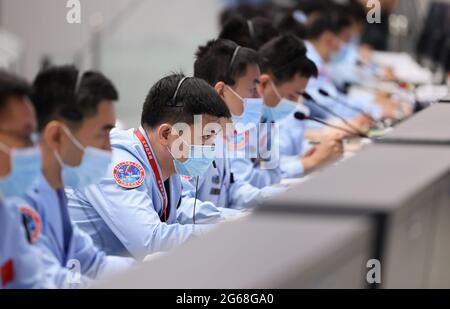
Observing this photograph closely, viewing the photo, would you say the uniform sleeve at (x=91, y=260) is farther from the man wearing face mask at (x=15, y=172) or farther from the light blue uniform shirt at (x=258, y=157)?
the light blue uniform shirt at (x=258, y=157)

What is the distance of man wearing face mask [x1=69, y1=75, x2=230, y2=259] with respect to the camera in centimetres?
157

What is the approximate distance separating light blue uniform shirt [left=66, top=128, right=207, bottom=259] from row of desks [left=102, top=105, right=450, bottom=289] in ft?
1.39

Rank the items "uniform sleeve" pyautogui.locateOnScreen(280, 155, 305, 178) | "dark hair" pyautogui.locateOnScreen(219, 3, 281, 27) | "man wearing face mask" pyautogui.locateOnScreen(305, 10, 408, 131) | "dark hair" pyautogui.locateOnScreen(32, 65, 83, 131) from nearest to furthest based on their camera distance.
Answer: "dark hair" pyautogui.locateOnScreen(32, 65, 83, 131), "uniform sleeve" pyautogui.locateOnScreen(280, 155, 305, 178), "dark hair" pyautogui.locateOnScreen(219, 3, 281, 27), "man wearing face mask" pyautogui.locateOnScreen(305, 10, 408, 131)

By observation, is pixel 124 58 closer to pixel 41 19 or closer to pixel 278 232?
pixel 41 19

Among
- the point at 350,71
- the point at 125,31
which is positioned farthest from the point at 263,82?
the point at 125,31

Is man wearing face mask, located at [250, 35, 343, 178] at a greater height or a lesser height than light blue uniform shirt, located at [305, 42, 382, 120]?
lesser

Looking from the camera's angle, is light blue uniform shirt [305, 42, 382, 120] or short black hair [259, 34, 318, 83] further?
light blue uniform shirt [305, 42, 382, 120]

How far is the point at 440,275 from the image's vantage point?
149cm

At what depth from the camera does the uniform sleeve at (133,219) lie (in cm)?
Answer: 156

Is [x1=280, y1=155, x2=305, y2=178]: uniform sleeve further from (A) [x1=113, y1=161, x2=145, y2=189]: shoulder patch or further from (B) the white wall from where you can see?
(B) the white wall

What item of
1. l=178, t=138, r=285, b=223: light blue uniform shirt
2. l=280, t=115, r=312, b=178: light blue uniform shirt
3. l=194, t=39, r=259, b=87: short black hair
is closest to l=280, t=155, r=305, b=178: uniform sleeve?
l=280, t=115, r=312, b=178: light blue uniform shirt

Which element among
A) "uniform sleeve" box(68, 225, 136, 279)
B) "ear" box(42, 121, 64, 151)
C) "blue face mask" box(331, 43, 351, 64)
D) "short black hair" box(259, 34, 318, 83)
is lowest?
"uniform sleeve" box(68, 225, 136, 279)

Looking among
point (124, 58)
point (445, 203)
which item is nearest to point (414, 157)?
point (445, 203)

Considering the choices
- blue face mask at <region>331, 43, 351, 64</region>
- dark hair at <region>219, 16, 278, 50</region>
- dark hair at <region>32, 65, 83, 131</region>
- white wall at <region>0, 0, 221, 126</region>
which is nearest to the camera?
dark hair at <region>32, 65, 83, 131</region>
